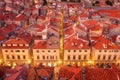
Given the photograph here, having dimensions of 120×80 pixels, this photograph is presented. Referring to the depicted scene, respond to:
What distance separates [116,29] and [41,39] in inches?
1388

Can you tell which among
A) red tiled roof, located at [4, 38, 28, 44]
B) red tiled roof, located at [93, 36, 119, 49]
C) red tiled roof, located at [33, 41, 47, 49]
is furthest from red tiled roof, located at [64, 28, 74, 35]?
red tiled roof, located at [4, 38, 28, 44]

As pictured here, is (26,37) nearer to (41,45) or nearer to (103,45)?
(41,45)

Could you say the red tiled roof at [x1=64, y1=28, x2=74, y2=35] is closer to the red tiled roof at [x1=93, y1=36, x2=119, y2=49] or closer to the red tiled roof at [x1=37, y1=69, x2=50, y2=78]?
the red tiled roof at [x1=93, y1=36, x2=119, y2=49]

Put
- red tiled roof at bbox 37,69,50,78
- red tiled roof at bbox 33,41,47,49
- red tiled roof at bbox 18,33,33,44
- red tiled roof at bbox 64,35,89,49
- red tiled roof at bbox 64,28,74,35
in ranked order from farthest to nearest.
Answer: red tiled roof at bbox 64,28,74,35
red tiled roof at bbox 18,33,33,44
red tiled roof at bbox 64,35,89,49
red tiled roof at bbox 33,41,47,49
red tiled roof at bbox 37,69,50,78

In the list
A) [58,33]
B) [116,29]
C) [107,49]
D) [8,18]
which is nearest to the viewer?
[107,49]

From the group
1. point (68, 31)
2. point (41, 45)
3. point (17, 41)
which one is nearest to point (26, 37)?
point (17, 41)

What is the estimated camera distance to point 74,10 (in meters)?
124

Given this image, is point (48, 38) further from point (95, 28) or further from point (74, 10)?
point (74, 10)

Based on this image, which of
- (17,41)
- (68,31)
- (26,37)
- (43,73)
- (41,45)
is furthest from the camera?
(68,31)

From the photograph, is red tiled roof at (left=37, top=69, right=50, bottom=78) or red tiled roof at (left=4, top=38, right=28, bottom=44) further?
red tiled roof at (left=4, top=38, right=28, bottom=44)

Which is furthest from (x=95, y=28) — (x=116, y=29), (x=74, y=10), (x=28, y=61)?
(x=74, y=10)

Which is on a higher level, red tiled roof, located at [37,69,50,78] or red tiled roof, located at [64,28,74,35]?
red tiled roof, located at [64,28,74,35]

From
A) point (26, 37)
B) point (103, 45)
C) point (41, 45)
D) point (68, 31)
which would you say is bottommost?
point (103, 45)

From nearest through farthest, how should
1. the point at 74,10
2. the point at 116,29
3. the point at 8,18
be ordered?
the point at 116,29
the point at 8,18
the point at 74,10
